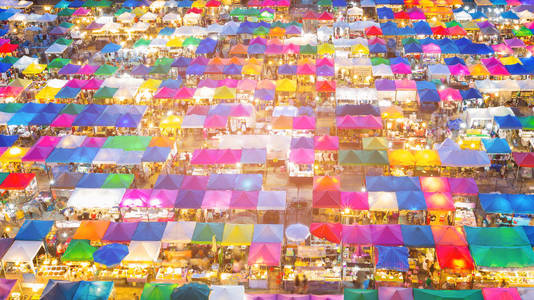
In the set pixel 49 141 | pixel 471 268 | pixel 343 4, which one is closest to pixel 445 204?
pixel 471 268

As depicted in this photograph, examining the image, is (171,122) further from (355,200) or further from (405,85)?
(405,85)

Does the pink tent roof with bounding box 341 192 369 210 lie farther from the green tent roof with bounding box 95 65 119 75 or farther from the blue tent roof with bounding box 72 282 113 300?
the green tent roof with bounding box 95 65 119 75

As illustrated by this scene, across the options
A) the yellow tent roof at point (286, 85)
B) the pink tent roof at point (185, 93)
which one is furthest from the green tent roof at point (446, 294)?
the pink tent roof at point (185, 93)

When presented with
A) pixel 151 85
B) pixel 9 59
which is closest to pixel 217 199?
pixel 151 85

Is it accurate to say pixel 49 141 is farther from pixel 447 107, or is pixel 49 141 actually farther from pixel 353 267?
pixel 447 107

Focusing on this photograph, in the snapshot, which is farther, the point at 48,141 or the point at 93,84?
the point at 93,84
